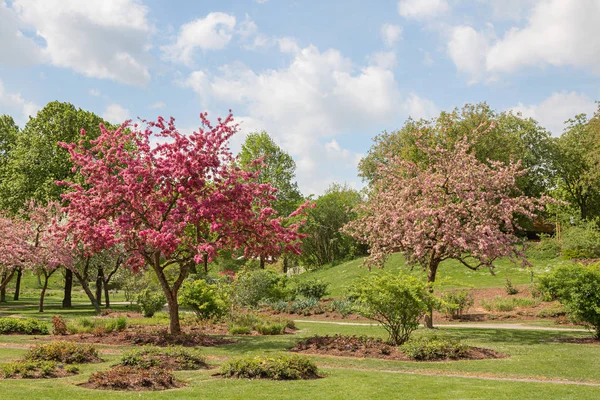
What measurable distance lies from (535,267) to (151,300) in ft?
88.4

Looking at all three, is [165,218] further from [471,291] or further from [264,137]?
[264,137]

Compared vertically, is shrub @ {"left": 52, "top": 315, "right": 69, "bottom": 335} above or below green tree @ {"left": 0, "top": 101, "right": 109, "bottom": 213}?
below

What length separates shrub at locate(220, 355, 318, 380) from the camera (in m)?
11.7

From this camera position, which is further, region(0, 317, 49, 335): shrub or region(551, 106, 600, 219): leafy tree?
region(551, 106, 600, 219): leafy tree

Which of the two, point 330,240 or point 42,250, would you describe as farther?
point 330,240

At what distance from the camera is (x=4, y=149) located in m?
48.5

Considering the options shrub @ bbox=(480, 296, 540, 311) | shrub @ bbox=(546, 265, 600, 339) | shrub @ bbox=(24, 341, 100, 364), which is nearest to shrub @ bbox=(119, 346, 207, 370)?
shrub @ bbox=(24, 341, 100, 364)

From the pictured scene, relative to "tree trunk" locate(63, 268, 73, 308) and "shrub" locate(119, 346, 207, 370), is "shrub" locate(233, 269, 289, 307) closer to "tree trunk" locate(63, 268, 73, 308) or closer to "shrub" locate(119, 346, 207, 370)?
"tree trunk" locate(63, 268, 73, 308)

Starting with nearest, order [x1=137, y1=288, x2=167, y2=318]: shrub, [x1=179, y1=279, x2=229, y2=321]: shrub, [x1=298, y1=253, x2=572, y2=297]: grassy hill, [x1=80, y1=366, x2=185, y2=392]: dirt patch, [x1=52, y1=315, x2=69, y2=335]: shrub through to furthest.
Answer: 1. [x1=80, y1=366, x2=185, y2=392]: dirt patch
2. [x1=52, y1=315, x2=69, y2=335]: shrub
3. [x1=179, y1=279, x2=229, y2=321]: shrub
4. [x1=137, y1=288, x2=167, y2=318]: shrub
5. [x1=298, y1=253, x2=572, y2=297]: grassy hill

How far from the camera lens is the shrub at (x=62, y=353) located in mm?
13219

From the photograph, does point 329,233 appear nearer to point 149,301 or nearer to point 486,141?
point 486,141

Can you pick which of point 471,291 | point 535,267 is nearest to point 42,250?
point 471,291

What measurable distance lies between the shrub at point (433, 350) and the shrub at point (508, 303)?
14519 mm

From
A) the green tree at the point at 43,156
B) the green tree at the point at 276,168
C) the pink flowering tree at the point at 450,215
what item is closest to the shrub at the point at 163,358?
the pink flowering tree at the point at 450,215
